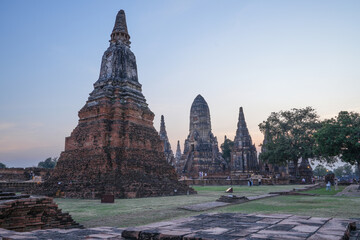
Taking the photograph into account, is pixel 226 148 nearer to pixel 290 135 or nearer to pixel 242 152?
pixel 242 152

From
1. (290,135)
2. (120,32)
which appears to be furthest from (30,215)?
(290,135)

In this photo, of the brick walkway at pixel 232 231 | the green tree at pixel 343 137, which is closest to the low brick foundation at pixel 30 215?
the brick walkway at pixel 232 231

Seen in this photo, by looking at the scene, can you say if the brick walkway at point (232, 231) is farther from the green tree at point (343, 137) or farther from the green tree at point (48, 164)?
the green tree at point (48, 164)

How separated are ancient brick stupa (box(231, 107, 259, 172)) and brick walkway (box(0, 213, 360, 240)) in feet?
131

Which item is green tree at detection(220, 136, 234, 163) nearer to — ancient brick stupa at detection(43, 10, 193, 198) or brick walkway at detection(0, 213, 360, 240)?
ancient brick stupa at detection(43, 10, 193, 198)

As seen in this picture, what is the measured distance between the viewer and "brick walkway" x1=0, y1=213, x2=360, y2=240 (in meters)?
3.74

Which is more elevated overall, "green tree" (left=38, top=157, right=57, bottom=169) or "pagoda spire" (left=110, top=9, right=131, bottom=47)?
"pagoda spire" (left=110, top=9, right=131, bottom=47)

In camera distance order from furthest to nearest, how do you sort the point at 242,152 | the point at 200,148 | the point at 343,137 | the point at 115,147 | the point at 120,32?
the point at 200,148 < the point at 242,152 < the point at 120,32 < the point at 343,137 < the point at 115,147

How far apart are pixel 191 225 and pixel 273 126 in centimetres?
3541

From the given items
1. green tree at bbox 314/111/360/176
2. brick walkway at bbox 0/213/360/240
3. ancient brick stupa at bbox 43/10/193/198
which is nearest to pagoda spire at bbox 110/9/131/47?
ancient brick stupa at bbox 43/10/193/198

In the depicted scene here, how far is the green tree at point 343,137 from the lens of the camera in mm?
19484

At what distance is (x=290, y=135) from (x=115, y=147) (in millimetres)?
27003

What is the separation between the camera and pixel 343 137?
64.2ft

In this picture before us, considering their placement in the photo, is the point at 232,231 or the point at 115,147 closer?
the point at 232,231
